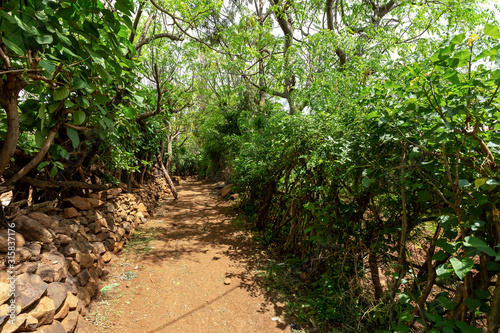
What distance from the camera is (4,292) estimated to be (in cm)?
A: 181

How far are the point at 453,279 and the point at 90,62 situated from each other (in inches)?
126

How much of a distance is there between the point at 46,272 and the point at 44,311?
0.45 m

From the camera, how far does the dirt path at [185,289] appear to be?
273cm

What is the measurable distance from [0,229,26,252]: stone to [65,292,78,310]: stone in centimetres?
74

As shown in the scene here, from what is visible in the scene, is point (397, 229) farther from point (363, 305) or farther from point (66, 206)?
point (66, 206)

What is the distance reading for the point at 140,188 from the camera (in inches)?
289

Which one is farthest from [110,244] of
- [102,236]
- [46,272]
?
[46,272]

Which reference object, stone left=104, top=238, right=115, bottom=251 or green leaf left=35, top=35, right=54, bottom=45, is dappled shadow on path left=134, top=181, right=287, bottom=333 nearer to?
stone left=104, top=238, right=115, bottom=251

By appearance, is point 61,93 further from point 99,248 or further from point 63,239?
point 99,248

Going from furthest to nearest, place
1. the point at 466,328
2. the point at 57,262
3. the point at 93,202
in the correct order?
the point at 93,202 < the point at 57,262 < the point at 466,328

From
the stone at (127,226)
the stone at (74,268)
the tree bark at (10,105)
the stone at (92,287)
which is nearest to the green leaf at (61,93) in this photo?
the tree bark at (10,105)

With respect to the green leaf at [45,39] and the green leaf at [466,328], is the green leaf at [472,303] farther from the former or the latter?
the green leaf at [45,39]

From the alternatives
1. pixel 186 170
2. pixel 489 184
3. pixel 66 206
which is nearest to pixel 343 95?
pixel 489 184

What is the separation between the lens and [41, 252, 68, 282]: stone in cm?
241
